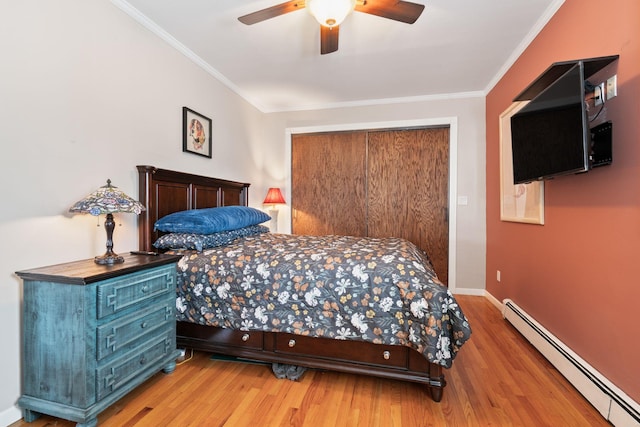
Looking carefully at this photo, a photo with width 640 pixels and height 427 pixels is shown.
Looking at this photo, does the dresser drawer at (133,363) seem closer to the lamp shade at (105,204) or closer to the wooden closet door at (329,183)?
the lamp shade at (105,204)

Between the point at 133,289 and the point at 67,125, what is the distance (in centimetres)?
103

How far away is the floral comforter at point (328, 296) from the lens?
154cm

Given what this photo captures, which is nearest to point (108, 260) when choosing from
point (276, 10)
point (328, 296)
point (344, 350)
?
point (328, 296)

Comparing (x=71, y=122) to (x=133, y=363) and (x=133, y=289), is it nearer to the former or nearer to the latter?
(x=133, y=289)

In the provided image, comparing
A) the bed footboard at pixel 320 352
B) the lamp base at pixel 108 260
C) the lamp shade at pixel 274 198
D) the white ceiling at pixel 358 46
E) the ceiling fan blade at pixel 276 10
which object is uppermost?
the white ceiling at pixel 358 46

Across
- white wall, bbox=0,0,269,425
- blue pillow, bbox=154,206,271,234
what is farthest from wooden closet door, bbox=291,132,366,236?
white wall, bbox=0,0,269,425

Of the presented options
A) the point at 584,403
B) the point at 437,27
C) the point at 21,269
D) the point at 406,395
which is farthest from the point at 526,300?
the point at 21,269

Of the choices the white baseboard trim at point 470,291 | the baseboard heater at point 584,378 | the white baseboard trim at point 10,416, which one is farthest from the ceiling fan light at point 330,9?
the white baseboard trim at point 470,291

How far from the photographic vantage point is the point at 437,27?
2291 millimetres

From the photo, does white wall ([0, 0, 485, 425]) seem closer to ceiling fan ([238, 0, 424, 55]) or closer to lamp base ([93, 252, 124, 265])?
lamp base ([93, 252, 124, 265])

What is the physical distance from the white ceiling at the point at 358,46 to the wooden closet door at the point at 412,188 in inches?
22.9

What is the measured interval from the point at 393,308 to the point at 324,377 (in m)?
0.67

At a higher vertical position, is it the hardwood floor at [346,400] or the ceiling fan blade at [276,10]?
the ceiling fan blade at [276,10]

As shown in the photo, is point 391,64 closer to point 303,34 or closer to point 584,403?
point 303,34
